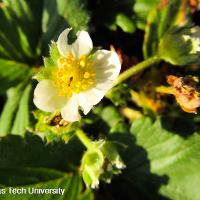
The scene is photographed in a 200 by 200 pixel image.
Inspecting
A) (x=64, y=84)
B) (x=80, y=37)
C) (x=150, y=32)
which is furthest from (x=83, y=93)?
(x=150, y=32)

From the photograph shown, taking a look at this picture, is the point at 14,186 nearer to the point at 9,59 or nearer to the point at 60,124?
the point at 60,124

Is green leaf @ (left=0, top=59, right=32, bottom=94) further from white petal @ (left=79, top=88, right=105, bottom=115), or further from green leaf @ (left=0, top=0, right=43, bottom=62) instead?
white petal @ (left=79, top=88, right=105, bottom=115)

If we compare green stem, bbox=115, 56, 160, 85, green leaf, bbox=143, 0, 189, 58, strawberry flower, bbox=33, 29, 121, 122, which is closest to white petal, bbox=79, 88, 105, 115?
strawberry flower, bbox=33, 29, 121, 122

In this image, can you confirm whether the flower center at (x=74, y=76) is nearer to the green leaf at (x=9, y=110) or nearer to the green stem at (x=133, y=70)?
the green stem at (x=133, y=70)

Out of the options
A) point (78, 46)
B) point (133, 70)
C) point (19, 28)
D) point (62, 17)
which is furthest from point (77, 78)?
point (19, 28)

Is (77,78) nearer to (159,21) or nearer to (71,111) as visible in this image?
(71,111)
